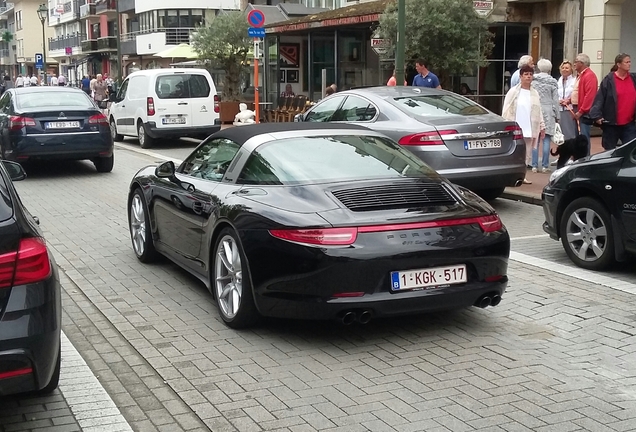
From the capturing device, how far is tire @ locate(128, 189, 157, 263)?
802 centimetres

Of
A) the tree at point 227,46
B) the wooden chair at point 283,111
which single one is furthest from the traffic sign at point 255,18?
the tree at point 227,46

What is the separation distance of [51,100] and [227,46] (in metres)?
17.2

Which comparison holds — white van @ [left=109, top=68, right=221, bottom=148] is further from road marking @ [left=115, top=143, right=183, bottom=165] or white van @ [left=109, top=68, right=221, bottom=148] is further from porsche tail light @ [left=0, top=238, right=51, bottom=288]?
porsche tail light @ [left=0, top=238, right=51, bottom=288]

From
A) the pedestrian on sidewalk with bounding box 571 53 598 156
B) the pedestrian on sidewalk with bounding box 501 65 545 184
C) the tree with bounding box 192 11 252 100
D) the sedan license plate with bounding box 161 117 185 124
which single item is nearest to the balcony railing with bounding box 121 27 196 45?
the tree with bounding box 192 11 252 100

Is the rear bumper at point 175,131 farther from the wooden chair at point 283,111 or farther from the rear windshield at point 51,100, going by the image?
the wooden chair at point 283,111

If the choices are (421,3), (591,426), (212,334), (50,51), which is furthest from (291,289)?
(50,51)

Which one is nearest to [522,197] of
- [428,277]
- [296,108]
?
[428,277]

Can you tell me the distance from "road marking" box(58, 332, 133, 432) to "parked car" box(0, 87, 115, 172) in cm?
1003

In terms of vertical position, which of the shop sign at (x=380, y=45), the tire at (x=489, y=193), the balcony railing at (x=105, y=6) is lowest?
the tire at (x=489, y=193)

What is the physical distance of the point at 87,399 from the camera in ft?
15.6

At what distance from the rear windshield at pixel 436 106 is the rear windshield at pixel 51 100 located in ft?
22.2

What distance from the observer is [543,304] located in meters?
6.68

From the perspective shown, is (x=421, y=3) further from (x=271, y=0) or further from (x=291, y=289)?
(x=271, y=0)

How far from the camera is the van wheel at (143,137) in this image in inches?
824
